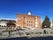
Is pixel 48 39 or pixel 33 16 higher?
pixel 33 16

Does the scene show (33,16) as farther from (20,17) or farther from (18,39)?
(18,39)

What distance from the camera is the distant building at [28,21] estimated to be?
26.1m

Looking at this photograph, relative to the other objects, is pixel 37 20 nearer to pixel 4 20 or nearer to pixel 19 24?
pixel 19 24

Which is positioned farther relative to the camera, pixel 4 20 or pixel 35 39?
pixel 4 20

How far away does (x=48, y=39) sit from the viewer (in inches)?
368

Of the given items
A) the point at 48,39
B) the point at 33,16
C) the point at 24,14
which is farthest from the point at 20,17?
the point at 48,39

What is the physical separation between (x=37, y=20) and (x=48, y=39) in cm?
1857

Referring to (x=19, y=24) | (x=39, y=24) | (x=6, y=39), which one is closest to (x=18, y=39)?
(x=6, y=39)

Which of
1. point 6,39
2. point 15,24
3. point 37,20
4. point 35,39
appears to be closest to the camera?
point 6,39

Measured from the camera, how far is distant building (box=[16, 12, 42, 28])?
85.8 ft

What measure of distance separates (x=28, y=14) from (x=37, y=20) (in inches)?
104

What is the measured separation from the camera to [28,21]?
2725 centimetres

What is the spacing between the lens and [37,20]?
2783 cm

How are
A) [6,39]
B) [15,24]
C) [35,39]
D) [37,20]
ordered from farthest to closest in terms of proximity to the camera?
[37,20]
[15,24]
[35,39]
[6,39]
